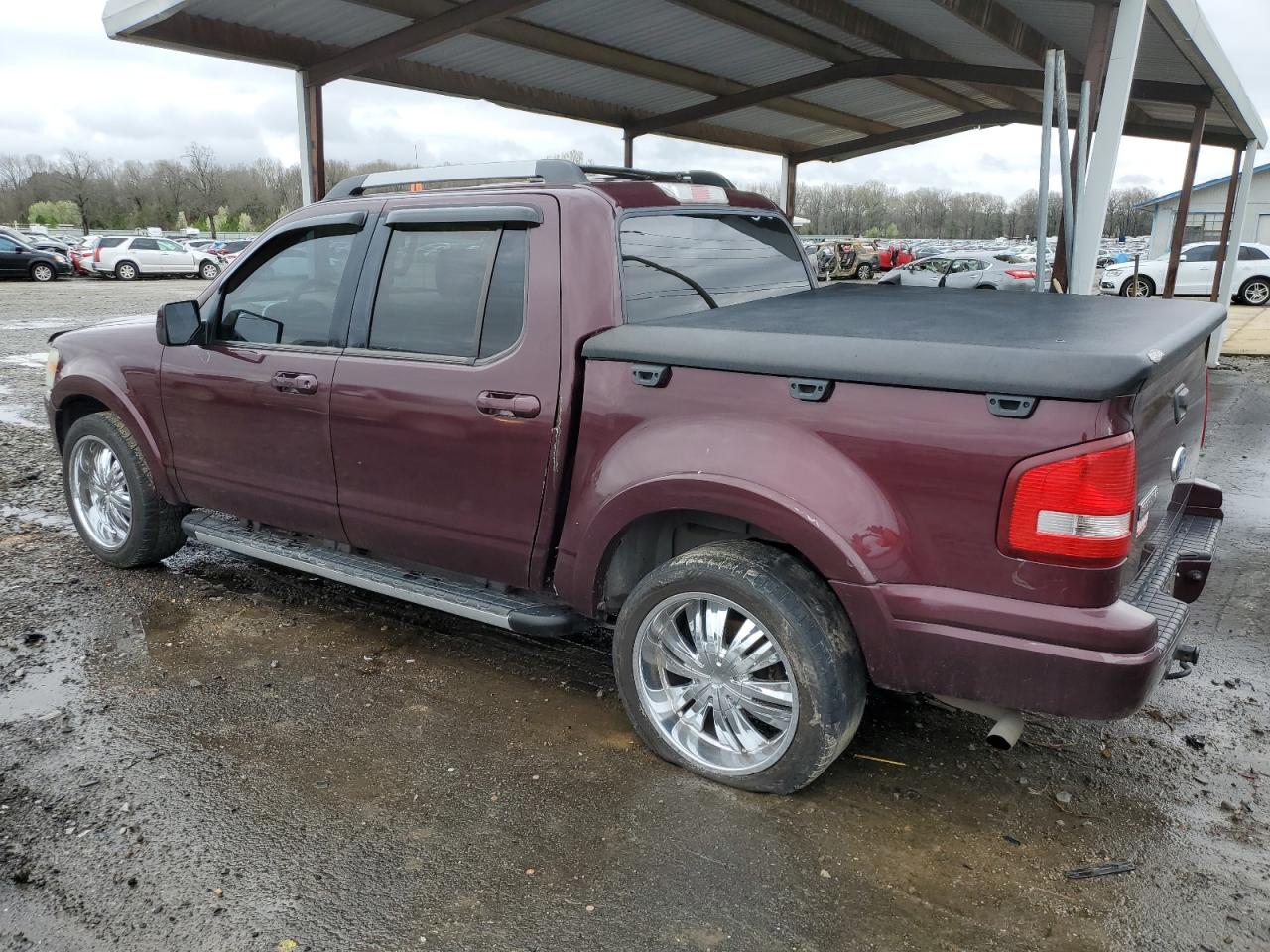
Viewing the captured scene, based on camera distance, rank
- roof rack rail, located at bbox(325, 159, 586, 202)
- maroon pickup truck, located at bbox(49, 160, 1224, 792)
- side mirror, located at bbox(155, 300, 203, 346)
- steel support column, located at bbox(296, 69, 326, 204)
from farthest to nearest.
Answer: steel support column, located at bbox(296, 69, 326, 204) → side mirror, located at bbox(155, 300, 203, 346) → roof rack rail, located at bbox(325, 159, 586, 202) → maroon pickup truck, located at bbox(49, 160, 1224, 792)

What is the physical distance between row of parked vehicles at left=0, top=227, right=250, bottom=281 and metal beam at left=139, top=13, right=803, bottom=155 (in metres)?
19.9

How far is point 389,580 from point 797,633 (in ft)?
5.87

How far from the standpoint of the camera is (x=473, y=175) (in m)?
3.84

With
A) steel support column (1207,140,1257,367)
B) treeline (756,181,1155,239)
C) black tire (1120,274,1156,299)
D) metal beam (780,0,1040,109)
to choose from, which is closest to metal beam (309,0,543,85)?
metal beam (780,0,1040,109)

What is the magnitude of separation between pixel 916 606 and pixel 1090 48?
266 inches

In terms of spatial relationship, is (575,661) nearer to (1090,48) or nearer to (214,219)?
(1090,48)

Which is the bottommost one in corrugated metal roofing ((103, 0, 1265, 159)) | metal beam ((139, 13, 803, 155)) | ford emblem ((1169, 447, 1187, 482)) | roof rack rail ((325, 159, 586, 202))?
ford emblem ((1169, 447, 1187, 482))

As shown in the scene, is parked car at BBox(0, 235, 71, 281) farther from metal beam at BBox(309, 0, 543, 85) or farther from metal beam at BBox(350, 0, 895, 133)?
metal beam at BBox(350, 0, 895, 133)

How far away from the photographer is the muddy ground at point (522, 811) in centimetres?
250

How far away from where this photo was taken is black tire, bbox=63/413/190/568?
15.5 feet

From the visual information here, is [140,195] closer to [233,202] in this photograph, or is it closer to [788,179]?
[233,202]

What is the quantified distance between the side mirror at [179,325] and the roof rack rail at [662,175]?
1910mm

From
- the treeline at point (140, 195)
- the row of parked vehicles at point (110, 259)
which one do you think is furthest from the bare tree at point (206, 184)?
the row of parked vehicles at point (110, 259)

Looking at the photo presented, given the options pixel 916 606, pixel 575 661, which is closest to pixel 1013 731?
pixel 916 606
